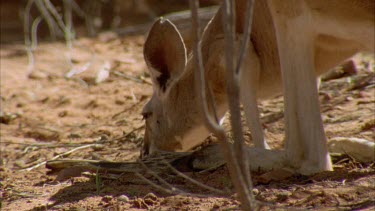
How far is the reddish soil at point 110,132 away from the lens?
10.9ft

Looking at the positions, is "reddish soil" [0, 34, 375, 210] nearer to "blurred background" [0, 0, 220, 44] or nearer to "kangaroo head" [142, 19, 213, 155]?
"kangaroo head" [142, 19, 213, 155]

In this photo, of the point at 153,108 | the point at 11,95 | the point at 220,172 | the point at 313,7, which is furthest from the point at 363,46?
the point at 11,95

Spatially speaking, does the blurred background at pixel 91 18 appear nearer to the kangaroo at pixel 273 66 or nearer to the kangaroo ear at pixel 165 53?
the kangaroo at pixel 273 66

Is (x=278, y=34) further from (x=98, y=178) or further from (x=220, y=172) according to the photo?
(x=98, y=178)

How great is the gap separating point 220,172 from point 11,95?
11.8 feet

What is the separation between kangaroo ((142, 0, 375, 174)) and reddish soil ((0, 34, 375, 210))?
10.9 inches

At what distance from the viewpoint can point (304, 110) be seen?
3.77m

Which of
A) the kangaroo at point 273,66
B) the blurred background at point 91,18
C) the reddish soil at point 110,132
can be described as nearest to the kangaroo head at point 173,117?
the kangaroo at point 273,66

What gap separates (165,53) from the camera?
13.9 ft

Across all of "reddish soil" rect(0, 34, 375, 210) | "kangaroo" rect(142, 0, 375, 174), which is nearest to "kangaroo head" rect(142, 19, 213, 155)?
"kangaroo" rect(142, 0, 375, 174)

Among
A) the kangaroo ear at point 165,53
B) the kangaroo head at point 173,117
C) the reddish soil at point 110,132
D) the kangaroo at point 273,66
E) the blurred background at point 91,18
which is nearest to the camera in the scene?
the reddish soil at point 110,132

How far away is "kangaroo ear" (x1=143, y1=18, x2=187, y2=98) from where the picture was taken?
4083mm

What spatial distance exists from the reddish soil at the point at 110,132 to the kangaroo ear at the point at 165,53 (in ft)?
2.29

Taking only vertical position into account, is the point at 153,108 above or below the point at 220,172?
above
